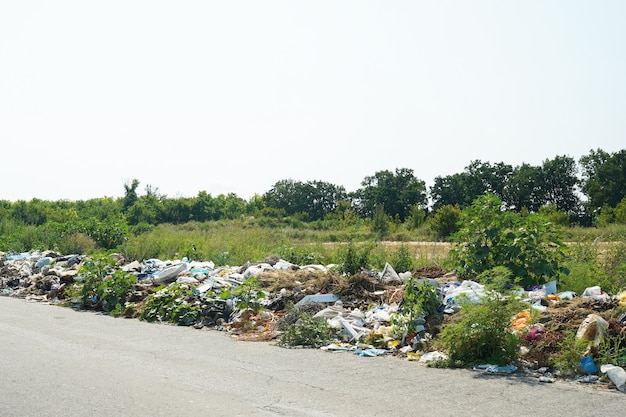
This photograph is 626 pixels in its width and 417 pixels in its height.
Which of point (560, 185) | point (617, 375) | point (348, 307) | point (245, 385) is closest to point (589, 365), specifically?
point (617, 375)

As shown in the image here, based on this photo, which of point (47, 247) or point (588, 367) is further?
point (47, 247)

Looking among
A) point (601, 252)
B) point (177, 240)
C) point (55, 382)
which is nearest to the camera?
point (55, 382)

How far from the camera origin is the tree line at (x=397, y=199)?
2165 inches

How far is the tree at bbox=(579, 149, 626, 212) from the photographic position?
53.6m

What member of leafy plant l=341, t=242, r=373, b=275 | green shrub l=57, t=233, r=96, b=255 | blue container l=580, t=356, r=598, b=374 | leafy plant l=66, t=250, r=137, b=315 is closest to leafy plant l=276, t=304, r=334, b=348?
leafy plant l=341, t=242, r=373, b=275

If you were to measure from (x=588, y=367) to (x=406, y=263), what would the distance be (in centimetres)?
812

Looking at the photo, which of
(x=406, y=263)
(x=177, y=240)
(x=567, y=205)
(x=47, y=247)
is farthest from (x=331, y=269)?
(x=567, y=205)

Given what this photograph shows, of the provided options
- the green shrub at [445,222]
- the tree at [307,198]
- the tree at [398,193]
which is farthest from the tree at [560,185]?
the tree at [307,198]

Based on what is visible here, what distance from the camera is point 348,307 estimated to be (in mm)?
12891

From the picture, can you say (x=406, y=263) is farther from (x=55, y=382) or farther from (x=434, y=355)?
(x=55, y=382)

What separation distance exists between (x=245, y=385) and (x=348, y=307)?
524 cm

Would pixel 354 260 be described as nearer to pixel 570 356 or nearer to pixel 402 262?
pixel 402 262

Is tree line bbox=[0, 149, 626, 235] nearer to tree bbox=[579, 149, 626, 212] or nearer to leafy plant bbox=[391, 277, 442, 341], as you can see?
tree bbox=[579, 149, 626, 212]

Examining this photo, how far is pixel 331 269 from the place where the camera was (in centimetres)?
1535
